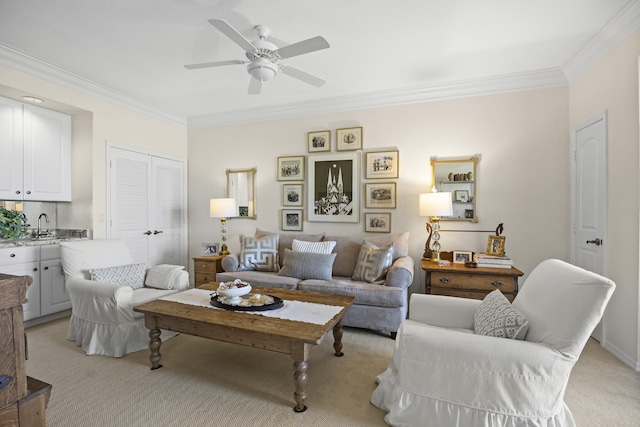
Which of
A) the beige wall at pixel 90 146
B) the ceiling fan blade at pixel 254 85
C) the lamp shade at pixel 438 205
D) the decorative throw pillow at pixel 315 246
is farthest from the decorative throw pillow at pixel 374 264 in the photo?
the beige wall at pixel 90 146

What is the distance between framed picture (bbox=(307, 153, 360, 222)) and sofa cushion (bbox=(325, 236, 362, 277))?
384mm

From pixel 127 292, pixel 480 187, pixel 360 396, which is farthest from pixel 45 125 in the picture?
pixel 480 187

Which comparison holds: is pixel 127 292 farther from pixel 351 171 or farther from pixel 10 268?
pixel 351 171

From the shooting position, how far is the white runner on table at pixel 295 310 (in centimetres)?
213

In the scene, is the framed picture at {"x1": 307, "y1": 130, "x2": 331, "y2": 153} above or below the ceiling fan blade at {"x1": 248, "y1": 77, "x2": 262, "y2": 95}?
below

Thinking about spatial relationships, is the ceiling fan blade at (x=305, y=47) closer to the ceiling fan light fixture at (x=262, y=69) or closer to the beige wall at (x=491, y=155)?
the ceiling fan light fixture at (x=262, y=69)

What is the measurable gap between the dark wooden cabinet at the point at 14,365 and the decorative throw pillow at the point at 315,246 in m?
2.96

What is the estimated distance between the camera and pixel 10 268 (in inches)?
117

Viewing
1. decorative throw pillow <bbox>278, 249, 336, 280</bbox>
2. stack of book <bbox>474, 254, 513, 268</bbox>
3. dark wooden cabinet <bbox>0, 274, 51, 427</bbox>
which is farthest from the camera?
decorative throw pillow <bbox>278, 249, 336, 280</bbox>

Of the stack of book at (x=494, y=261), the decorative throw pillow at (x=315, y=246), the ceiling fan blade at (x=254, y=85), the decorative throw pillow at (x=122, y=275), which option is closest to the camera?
the ceiling fan blade at (x=254, y=85)

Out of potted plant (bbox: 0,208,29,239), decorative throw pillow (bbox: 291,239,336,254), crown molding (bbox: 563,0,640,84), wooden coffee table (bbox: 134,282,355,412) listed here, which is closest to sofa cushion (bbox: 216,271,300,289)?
decorative throw pillow (bbox: 291,239,336,254)

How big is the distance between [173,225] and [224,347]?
8.97 feet

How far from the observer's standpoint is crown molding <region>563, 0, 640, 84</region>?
2326 millimetres

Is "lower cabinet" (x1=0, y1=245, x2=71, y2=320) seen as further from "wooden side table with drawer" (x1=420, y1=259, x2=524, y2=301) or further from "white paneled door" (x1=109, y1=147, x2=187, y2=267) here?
"wooden side table with drawer" (x1=420, y1=259, x2=524, y2=301)
